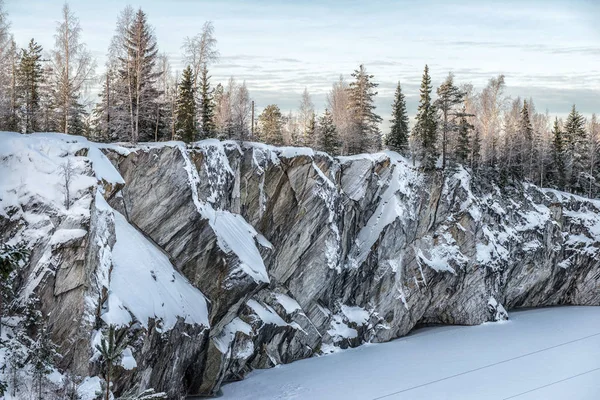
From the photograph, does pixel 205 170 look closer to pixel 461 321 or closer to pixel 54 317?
pixel 54 317

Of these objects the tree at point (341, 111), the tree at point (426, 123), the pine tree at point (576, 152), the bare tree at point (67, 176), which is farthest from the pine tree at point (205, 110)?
the pine tree at point (576, 152)

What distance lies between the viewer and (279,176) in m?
31.7

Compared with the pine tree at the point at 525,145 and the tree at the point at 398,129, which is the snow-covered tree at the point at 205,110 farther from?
the pine tree at the point at 525,145

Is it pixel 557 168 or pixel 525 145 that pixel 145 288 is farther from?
pixel 557 168

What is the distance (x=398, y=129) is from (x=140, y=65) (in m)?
23.2

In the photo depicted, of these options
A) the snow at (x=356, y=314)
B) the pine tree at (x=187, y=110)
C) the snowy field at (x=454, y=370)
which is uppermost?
the pine tree at (x=187, y=110)

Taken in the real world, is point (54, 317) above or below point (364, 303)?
above

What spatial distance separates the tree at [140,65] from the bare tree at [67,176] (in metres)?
11.0

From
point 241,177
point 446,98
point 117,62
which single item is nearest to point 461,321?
point 446,98

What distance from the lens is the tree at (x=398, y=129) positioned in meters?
46.4

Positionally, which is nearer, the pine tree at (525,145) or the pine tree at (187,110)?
the pine tree at (187,110)

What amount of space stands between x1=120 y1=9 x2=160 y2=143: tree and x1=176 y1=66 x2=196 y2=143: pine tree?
1810mm

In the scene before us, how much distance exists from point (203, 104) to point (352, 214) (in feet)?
41.6

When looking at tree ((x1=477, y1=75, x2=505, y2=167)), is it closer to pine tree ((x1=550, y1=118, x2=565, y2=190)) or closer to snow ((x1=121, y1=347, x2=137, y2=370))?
pine tree ((x1=550, y1=118, x2=565, y2=190))
